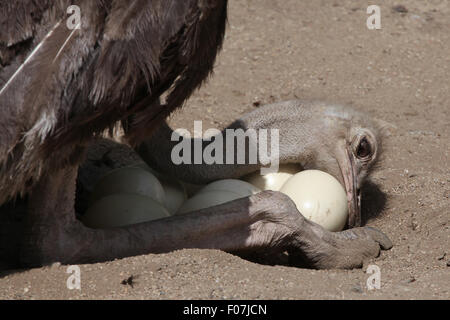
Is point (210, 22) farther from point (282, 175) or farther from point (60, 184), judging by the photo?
point (282, 175)

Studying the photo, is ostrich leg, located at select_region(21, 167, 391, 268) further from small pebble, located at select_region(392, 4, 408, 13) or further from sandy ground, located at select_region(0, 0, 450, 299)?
small pebble, located at select_region(392, 4, 408, 13)

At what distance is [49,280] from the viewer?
369cm

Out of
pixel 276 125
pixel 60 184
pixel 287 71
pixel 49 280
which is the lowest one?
pixel 49 280

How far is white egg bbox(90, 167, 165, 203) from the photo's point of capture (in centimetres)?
460

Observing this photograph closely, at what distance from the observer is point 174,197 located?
4.85 metres

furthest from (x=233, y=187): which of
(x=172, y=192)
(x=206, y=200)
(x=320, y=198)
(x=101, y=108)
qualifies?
(x=101, y=108)

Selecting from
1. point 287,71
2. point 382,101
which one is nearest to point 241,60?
point 287,71

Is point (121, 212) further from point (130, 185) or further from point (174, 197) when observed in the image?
point (174, 197)

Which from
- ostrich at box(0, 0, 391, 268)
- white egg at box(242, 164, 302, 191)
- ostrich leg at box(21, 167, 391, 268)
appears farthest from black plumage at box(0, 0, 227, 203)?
white egg at box(242, 164, 302, 191)

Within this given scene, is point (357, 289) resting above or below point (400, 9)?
below

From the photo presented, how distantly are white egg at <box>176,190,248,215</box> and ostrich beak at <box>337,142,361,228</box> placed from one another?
1.85 feet

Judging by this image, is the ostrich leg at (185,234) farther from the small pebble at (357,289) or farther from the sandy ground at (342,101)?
the small pebble at (357,289)

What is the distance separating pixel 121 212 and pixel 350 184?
1223 mm

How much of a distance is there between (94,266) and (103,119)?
621 millimetres
